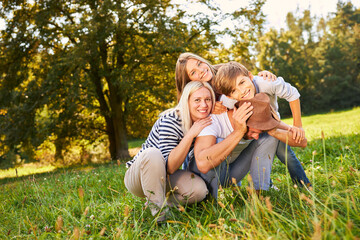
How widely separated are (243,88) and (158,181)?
114cm

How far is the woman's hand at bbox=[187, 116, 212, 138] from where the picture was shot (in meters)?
2.75

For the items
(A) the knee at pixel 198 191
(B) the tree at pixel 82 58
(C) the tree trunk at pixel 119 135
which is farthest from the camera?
(C) the tree trunk at pixel 119 135

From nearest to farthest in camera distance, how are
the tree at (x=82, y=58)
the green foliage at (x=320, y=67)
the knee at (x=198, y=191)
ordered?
the knee at (x=198, y=191) < the tree at (x=82, y=58) < the green foliage at (x=320, y=67)

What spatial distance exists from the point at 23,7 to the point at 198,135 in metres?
12.0

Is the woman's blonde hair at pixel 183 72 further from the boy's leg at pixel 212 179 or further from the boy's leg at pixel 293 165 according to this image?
the boy's leg at pixel 293 165

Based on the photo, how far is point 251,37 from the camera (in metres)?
12.5

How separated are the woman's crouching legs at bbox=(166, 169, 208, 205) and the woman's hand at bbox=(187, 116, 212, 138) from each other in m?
0.40

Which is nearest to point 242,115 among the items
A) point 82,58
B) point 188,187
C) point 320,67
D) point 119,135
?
point 188,187

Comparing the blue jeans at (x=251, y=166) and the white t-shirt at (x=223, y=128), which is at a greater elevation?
the white t-shirt at (x=223, y=128)

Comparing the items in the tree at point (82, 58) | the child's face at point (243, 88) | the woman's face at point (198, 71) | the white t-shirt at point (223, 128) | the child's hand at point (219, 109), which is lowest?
the white t-shirt at point (223, 128)

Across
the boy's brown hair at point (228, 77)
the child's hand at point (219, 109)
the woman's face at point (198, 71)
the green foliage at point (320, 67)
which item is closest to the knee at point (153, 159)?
the child's hand at point (219, 109)

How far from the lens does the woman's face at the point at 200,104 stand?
9.64 ft

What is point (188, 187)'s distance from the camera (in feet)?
9.34

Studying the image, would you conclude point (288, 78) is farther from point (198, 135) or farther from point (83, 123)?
point (198, 135)
